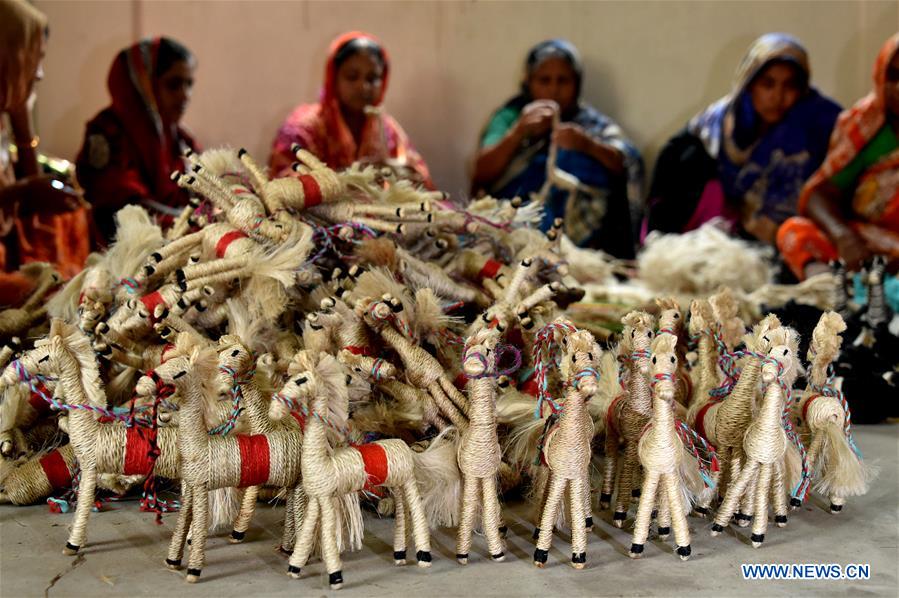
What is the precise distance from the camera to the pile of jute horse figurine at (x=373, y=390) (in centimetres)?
176

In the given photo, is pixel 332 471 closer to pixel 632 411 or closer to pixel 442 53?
pixel 632 411

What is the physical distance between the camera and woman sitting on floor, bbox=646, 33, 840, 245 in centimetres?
501

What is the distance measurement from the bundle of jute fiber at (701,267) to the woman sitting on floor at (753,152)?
661 millimetres

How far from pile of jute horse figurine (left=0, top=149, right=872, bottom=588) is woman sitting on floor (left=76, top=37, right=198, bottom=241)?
5.81 feet

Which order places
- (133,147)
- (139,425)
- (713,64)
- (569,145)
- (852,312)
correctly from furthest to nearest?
(713,64) → (569,145) → (133,147) → (852,312) → (139,425)

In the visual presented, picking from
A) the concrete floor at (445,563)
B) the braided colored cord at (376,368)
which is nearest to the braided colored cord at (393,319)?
the braided colored cord at (376,368)

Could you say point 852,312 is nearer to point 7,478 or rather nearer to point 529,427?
point 529,427

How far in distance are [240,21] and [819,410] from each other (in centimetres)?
492

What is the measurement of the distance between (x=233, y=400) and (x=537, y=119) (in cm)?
363

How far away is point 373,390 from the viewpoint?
7.25 feet

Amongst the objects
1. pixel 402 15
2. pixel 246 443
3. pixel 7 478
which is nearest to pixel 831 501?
pixel 246 443

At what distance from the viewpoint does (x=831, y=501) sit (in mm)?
2133

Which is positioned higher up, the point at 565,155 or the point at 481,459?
the point at 565,155

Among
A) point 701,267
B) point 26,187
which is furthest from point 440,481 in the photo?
point 701,267
